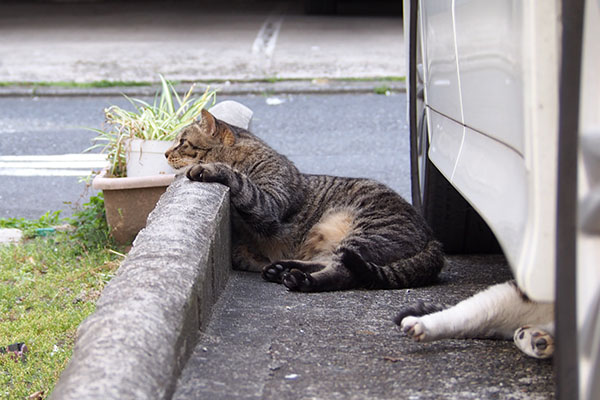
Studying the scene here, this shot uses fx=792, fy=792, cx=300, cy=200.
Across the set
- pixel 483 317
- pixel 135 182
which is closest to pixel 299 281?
pixel 483 317

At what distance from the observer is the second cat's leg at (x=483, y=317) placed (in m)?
2.64

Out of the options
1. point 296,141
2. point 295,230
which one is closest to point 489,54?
point 295,230

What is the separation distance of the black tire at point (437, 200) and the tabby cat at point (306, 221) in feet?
0.85

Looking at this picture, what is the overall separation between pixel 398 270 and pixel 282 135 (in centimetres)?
444

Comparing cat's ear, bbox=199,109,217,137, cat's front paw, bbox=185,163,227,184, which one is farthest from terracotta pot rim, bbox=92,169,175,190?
cat's front paw, bbox=185,163,227,184

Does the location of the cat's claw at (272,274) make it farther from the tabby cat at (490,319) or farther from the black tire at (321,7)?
the black tire at (321,7)

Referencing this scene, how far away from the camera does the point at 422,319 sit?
8.71 feet

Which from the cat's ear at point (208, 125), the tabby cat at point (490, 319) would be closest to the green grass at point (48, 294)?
the cat's ear at point (208, 125)

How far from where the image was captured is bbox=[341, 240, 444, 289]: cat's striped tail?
357 cm

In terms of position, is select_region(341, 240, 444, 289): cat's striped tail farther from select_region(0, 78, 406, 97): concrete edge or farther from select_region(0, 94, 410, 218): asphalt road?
select_region(0, 78, 406, 97): concrete edge

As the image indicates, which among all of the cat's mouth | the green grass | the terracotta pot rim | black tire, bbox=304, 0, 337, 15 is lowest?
the green grass

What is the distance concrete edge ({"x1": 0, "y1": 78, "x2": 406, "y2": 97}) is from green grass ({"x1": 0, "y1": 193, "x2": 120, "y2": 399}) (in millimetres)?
4324

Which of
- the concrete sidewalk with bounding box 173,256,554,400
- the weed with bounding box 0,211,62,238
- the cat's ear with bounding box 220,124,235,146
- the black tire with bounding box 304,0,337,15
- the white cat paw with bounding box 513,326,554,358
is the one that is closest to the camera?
the concrete sidewalk with bounding box 173,256,554,400

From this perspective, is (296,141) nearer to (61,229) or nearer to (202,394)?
(61,229)
